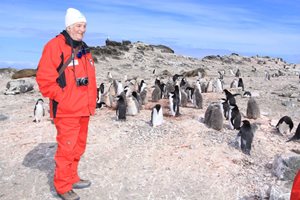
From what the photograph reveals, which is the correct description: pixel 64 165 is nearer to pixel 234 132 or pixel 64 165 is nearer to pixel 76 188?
pixel 76 188

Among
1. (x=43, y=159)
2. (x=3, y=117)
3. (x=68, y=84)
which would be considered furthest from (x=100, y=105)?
(x=68, y=84)

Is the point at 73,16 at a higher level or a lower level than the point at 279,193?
higher

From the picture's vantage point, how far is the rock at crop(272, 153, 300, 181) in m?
7.16

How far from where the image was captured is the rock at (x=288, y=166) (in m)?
7.16

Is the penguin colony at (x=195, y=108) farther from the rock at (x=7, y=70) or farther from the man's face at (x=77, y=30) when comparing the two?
the rock at (x=7, y=70)

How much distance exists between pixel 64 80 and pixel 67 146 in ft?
2.99

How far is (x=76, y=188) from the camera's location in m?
6.66

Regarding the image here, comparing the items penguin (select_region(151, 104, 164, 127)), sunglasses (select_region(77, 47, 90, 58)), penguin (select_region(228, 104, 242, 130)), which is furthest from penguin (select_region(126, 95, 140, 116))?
sunglasses (select_region(77, 47, 90, 58))

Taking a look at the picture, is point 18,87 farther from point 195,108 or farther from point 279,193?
point 279,193

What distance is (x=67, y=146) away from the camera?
5.70m

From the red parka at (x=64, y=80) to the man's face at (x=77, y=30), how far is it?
0.10 meters

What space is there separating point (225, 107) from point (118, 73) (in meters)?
18.3

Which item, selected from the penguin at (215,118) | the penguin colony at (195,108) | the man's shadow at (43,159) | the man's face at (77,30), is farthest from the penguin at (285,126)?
the man's face at (77,30)

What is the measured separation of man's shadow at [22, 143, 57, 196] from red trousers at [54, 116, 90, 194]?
1004 millimetres
